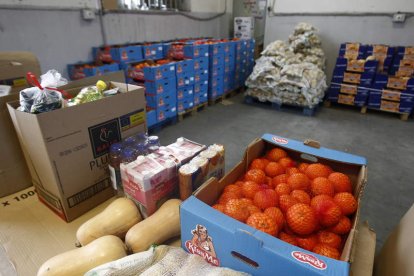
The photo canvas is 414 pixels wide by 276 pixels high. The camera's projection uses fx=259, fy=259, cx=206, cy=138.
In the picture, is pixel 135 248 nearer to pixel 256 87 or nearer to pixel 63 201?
pixel 63 201

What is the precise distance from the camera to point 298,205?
2.75 feet

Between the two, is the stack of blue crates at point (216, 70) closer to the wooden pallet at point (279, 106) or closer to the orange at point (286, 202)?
the wooden pallet at point (279, 106)

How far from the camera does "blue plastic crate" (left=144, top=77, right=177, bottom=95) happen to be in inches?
133

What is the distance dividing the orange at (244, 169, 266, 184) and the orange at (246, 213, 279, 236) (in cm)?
29

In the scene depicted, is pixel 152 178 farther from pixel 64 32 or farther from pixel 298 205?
pixel 64 32

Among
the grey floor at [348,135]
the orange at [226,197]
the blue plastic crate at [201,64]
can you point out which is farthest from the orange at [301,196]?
the blue plastic crate at [201,64]

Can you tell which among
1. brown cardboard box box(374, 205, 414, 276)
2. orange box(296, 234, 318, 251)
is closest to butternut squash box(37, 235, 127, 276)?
orange box(296, 234, 318, 251)

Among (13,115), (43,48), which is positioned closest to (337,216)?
(13,115)

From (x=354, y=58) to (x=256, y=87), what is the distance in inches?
65.2

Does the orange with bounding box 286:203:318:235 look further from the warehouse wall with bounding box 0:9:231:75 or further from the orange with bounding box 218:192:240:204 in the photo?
the warehouse wall with bounding box 0:9:231:75

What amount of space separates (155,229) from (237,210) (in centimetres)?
29

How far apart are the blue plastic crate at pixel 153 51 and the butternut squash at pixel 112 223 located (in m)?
3.46

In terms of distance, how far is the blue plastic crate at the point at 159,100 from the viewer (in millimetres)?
3445

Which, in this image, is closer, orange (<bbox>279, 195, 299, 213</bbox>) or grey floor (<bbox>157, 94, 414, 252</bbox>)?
orange (<bbox>279, 195, 299, 213</bbox>)
